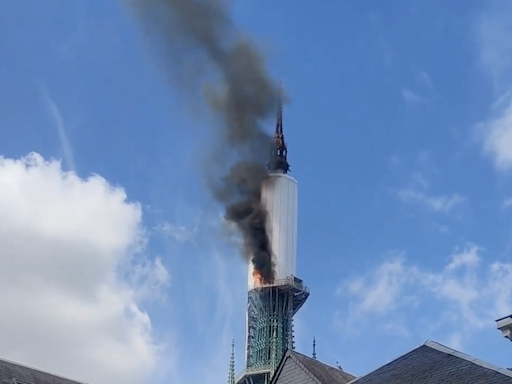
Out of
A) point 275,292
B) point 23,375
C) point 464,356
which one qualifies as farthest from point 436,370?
point 275,292

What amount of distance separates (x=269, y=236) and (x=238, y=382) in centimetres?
1415

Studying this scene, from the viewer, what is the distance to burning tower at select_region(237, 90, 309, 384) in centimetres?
7350

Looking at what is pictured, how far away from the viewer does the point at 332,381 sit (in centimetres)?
2756

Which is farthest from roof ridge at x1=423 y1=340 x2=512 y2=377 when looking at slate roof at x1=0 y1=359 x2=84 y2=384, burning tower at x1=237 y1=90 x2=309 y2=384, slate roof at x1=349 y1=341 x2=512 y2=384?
burning tower at x1=237 y1=90 x2=309 y2=384

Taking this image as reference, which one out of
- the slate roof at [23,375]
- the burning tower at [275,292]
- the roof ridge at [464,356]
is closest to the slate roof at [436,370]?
the roof ridge at [464,356]

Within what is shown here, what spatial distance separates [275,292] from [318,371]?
4683cm

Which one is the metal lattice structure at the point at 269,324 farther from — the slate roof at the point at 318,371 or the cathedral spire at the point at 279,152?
the slate roof at the point at 318,371

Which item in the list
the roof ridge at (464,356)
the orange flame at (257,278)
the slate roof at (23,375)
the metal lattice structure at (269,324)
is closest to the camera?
the roof ridge at (464,356)

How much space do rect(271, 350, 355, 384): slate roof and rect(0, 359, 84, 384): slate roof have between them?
12.2m

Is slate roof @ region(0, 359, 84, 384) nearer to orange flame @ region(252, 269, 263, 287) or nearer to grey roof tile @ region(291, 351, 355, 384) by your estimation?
grey roof tile @ region(291, 351, 355, 384)

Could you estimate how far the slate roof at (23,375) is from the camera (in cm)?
3418

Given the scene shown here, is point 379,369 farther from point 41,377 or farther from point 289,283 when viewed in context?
point 289,283

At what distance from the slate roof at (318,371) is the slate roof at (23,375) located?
12.2 metres

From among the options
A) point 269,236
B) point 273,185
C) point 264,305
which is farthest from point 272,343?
point 273,185
